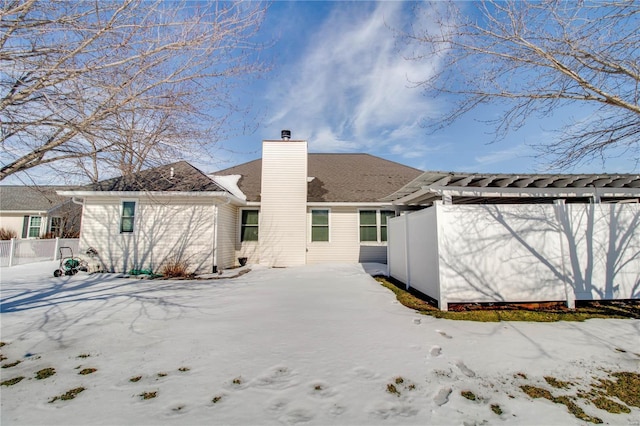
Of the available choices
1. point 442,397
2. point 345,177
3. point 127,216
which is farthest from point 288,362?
point 345,177

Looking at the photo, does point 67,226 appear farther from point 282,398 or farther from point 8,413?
point 282,398

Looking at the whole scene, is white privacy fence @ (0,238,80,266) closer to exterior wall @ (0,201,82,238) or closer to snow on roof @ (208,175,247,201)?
exterior wall @ (0,201,82,238)

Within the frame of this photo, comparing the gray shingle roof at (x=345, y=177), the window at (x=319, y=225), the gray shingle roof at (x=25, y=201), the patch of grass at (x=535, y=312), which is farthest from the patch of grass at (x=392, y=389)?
the gray shingle roof at (x=25, y=201)

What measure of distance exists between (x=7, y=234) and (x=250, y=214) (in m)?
16.1

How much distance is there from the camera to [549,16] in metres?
4.43

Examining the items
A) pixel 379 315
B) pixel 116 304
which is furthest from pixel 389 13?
pixel 116 304

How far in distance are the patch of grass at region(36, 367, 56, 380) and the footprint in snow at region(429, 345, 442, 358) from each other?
4.42m

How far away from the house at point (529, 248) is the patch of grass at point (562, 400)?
275 cm

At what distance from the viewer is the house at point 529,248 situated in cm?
568

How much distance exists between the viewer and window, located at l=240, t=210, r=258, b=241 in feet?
43.4

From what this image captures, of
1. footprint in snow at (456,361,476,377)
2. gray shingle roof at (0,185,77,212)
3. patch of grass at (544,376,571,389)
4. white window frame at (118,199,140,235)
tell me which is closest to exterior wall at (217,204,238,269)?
white window frame at (118,199,140,235)

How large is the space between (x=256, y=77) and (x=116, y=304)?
548 cm

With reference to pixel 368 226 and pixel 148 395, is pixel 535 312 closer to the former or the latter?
pixel 148 395

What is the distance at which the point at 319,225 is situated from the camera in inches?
521
